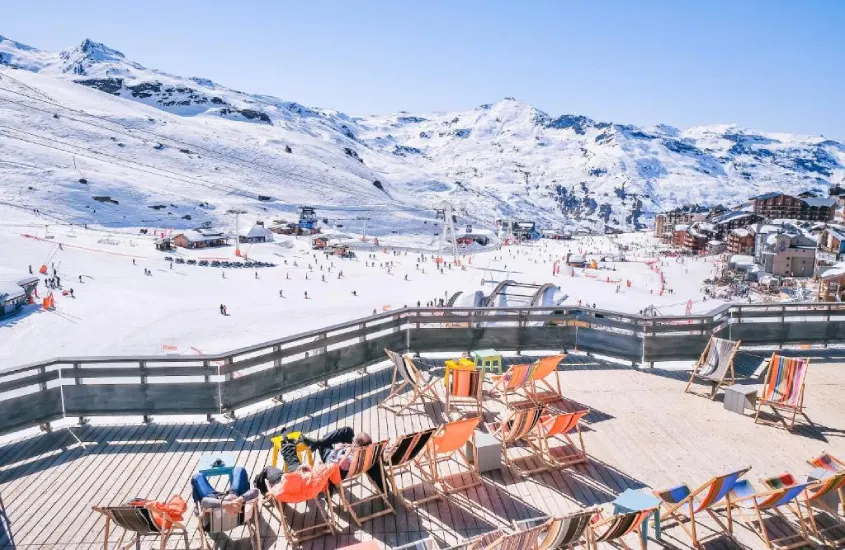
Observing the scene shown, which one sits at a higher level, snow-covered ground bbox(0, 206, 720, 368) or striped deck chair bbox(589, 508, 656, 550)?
striped deck chair bbox(589, 508, 656, 550)

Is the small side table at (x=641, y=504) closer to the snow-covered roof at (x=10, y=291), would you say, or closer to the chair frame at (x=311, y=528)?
the chair frame at (x=311, y=528)

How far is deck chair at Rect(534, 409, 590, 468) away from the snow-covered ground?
21200 mm

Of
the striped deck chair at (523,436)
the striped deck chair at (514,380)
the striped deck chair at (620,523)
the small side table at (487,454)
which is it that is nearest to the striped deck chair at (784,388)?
the striped deck chair at (514,380)

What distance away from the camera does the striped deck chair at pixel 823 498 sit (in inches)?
176

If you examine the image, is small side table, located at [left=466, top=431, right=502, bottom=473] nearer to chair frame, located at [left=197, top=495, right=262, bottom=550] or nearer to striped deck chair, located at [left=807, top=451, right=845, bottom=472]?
chair frame, located at [left=197, top=495, right=262, bottom=550]

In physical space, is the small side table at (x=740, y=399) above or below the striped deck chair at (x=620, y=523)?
below

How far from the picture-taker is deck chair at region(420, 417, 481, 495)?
17.0 feet

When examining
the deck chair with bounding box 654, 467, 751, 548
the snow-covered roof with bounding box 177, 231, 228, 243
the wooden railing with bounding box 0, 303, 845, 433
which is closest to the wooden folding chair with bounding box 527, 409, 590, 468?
the deck chair with bounding box 654, 467, 751, 548

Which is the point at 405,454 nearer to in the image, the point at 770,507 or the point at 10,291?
the point at 770,507

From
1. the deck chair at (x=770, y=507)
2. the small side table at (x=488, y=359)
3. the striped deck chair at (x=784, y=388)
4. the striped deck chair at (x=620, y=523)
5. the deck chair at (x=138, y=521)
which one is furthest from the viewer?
the small side table at (x=488, y=359)

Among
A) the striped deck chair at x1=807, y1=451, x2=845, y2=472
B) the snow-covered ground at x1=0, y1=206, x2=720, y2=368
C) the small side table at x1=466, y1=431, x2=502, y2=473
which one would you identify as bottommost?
the snow-covered ground at x1=0, y1=206, x2=720, y2=368

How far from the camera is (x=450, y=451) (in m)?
5.47

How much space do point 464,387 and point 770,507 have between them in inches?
137

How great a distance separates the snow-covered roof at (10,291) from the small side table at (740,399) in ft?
115
